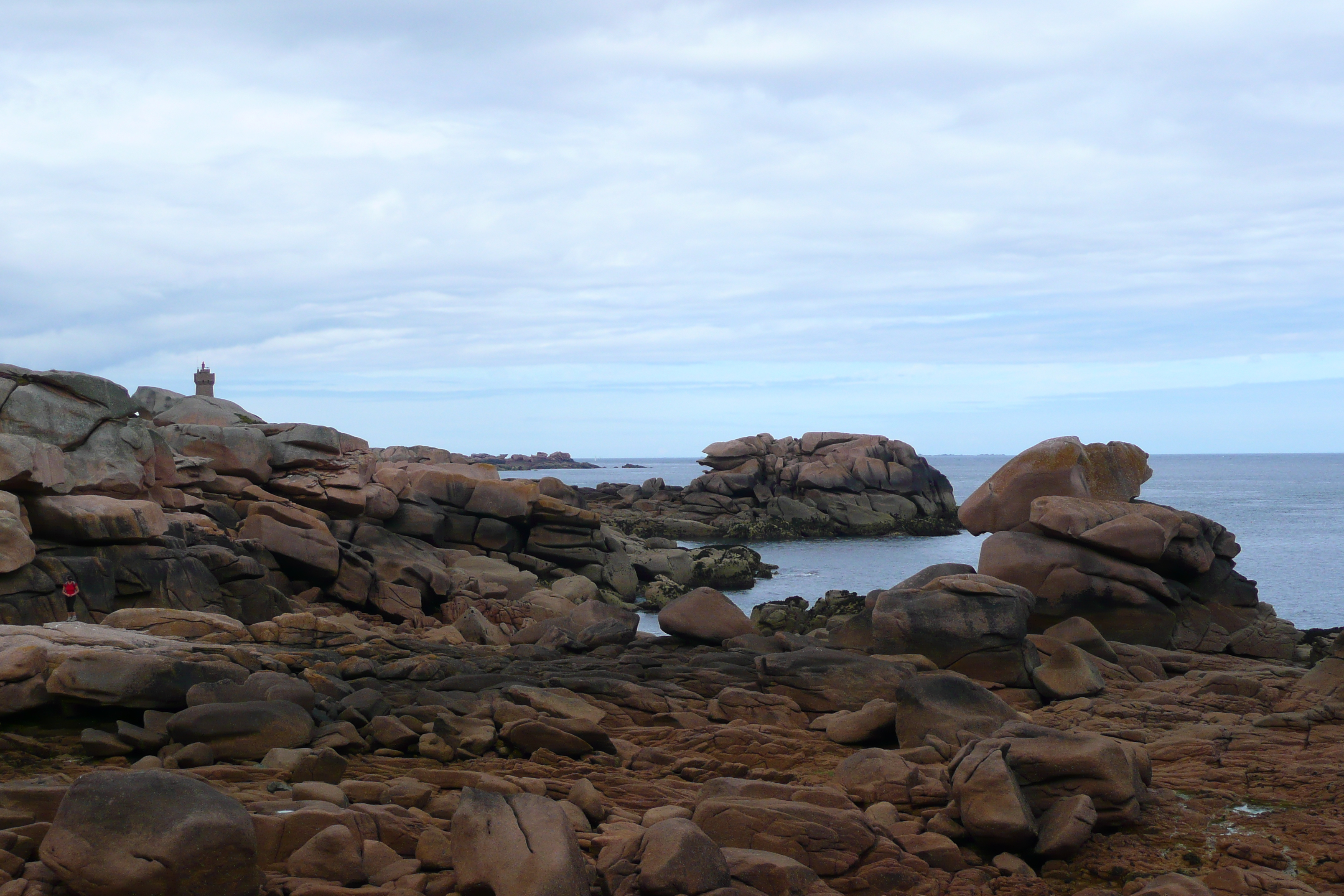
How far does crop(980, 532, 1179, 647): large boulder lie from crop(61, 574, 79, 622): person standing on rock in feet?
52.0

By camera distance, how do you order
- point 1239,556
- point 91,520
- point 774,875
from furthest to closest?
point 1239,556
point 91,520
point 774,875

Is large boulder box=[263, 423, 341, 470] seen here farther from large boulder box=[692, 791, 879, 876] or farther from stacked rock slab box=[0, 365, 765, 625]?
large boulder box=[692, 791, 879, 876]

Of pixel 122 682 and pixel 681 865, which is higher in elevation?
pixel 122 682

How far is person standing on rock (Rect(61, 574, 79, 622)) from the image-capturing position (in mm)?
14602

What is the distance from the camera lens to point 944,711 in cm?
1107

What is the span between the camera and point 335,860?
6461mm

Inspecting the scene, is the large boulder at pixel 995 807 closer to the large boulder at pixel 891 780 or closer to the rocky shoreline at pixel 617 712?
the rocky shoreline at pixel 617 712

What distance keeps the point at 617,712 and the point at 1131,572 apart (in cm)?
1175

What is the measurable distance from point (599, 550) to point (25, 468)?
20565mm

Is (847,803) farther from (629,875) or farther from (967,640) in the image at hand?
(967,640)

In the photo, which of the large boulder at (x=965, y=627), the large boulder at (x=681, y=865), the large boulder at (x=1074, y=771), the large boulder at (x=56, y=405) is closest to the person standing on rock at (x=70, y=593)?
the large boulder at (x=56, y=405)

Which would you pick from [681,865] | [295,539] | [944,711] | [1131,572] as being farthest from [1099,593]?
[295,539]

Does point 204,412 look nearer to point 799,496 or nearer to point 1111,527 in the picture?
point 1111,527

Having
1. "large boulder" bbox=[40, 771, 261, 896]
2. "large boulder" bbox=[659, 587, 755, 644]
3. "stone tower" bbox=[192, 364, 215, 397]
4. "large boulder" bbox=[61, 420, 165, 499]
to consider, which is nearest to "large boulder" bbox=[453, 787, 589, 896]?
"large boulder" bbox=[40, 771, 261, 896]
